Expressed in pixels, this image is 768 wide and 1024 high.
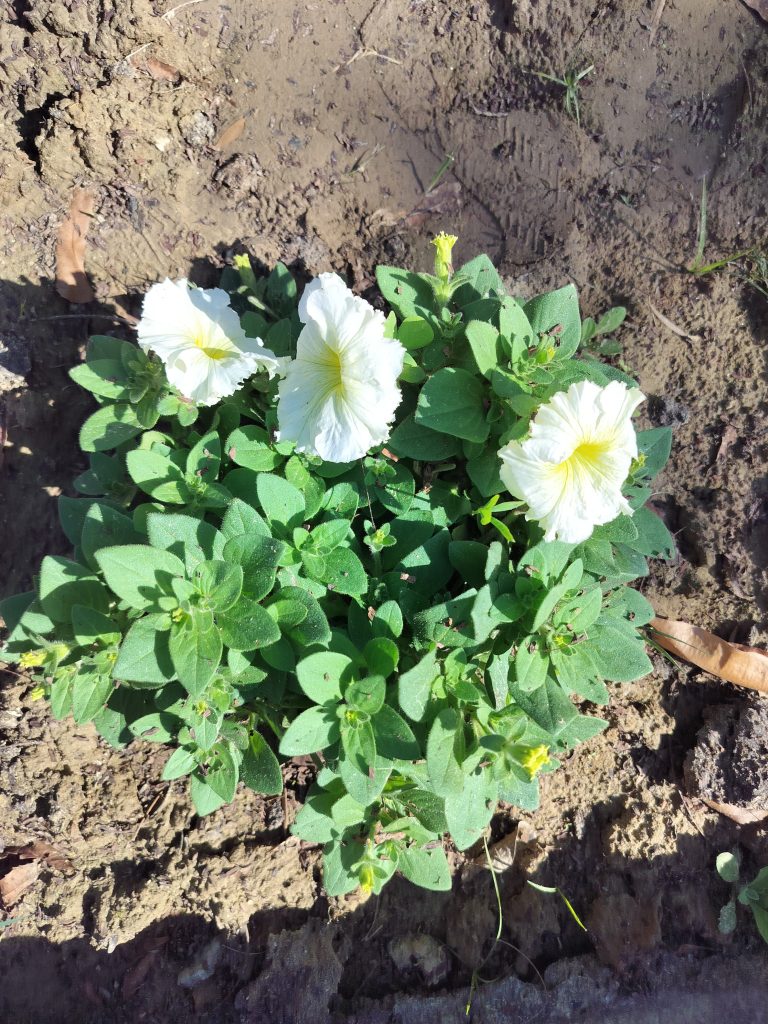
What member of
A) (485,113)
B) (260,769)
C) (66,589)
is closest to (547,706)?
(260,769)

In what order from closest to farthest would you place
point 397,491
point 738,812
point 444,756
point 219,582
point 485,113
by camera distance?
point 219,582, point 444,756, point 397,491, point 738,812, point 485,113

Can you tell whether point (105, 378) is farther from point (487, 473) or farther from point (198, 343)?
point (487, 473)

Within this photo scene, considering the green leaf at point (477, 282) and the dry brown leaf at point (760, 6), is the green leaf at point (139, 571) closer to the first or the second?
the green leaf at point (477, 282)

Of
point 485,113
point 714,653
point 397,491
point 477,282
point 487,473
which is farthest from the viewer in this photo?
point 485,113

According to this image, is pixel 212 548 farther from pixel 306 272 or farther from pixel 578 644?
pixel 306 272

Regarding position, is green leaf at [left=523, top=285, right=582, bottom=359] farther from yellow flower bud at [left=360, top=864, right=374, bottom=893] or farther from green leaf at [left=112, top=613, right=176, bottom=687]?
yellow flower bud at [left=360, top=864, right=374, bottom=893]

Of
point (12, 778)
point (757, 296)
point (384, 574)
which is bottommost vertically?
point (12, 778)

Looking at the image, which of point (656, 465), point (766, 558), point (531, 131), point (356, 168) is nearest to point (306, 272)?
point (356, 168)
